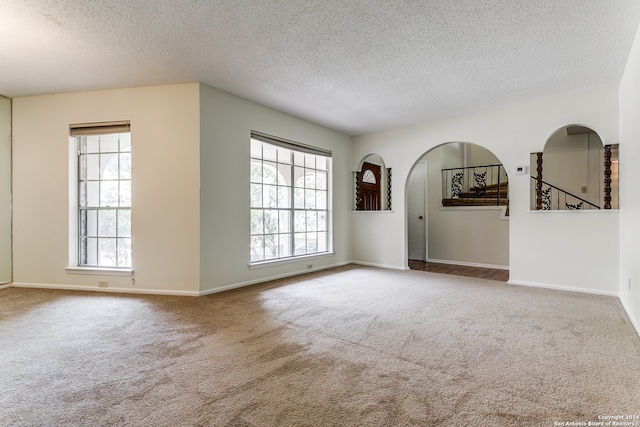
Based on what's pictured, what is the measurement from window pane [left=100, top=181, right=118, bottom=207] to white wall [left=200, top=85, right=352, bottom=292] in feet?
4.50

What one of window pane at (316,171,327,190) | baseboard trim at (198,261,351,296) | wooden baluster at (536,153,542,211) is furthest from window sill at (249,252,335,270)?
wooden baluster at (536,153,542,211)

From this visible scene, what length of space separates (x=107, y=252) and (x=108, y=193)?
2.62 ft

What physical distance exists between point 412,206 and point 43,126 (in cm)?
688

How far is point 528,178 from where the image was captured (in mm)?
4496

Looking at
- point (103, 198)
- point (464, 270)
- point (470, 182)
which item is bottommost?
point (464, 270)

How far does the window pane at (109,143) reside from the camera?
441 cm

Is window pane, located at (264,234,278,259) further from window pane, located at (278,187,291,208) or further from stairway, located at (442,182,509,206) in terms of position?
stairway, located at (442,182,509,206)

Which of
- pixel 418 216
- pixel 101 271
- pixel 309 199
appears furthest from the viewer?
pixel 418 216

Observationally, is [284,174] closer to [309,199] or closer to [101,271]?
[309,199]

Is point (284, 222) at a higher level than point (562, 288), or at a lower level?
higher

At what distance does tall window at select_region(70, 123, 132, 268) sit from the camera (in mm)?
4352

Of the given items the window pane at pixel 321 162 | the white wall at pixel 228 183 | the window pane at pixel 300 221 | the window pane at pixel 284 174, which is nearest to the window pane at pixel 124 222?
the white wall at pixel 228 183

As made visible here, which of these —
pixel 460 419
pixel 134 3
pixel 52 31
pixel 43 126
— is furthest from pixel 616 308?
pixel 43 126

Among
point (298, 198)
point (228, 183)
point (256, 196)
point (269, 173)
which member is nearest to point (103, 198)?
point (228, 183)
